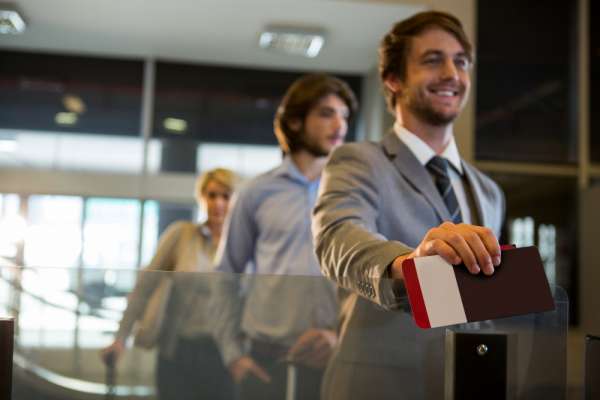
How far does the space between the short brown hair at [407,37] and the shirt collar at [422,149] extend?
0.33 feet

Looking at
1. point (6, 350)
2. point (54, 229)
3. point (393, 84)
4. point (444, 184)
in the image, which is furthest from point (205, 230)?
point (54, 229)

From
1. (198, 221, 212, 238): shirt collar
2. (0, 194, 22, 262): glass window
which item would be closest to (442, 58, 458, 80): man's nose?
(198, 221, 212, 238): shirt collar

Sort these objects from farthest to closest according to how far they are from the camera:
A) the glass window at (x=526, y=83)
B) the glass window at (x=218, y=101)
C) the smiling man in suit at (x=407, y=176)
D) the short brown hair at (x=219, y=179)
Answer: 1. the glass window at (x=218, y=101)
2. the glass window at (x=526, y=83)
3. the short brown hair at (x=219, y=179)
4. the smiling man in suit at (x=407, y=176)

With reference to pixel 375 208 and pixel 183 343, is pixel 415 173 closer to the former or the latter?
pixel 375 208

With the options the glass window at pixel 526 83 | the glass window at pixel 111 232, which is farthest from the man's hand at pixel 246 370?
the glass window at pixel 111 232

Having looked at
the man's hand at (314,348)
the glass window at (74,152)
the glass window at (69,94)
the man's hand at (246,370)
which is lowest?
the man's hand at (246,370)

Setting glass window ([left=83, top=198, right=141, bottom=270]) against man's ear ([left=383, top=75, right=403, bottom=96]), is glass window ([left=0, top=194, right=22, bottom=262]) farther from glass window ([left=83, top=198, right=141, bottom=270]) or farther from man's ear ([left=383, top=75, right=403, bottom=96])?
man's ear ([left=383, top=75, right=403, bottom=96])

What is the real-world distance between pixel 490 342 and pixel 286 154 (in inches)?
68.2

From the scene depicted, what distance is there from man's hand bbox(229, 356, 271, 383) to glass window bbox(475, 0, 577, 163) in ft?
12.1

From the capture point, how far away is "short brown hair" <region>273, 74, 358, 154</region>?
2396 millimetres

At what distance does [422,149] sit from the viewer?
4.30 feet

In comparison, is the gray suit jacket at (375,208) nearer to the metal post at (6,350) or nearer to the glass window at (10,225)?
the metal post at (6,350)

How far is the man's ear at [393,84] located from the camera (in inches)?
54.7

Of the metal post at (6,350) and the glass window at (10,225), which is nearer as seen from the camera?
Answer: the metal post at (6,350)
